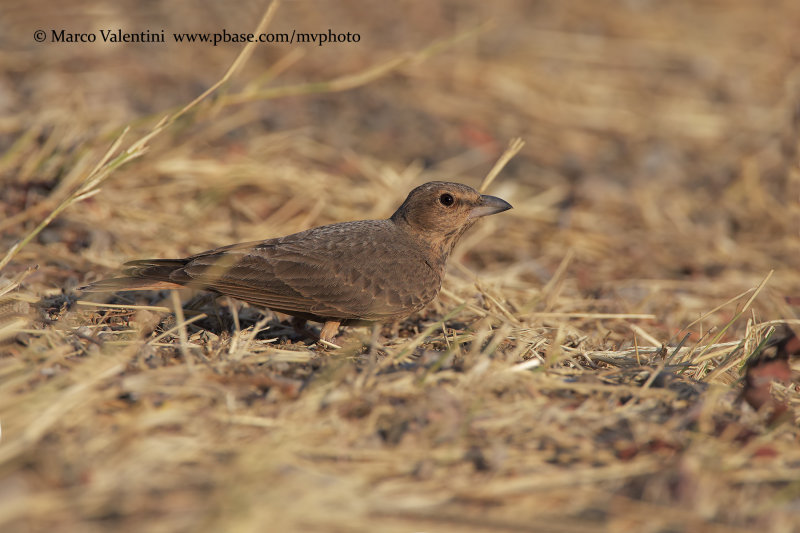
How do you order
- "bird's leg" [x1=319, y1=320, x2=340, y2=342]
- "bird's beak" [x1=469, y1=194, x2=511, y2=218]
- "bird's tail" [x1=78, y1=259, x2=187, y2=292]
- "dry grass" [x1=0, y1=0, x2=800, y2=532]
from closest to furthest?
"dry grass" [x1=0, y1=0, x2=800, y2=532] < "bird's tail" [x1=78, y1=259, x2=187, y2=292] < "bird's leg" [x1=319, y1=320, x2=340, y2=342] < "bird's beak" [x1=469, y1=194, x2=511, y2=218]

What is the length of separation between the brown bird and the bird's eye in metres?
0.02

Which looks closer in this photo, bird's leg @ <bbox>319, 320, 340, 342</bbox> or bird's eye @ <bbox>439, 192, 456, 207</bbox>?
bird's leg @ <bbox>319, 320, 340, 342</bbox>

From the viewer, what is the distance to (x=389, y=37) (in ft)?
32.3

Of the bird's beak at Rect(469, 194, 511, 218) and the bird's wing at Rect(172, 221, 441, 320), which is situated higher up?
the bird's beak at Rect(469, 194, 511, 218)

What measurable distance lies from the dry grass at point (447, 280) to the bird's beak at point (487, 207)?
444 mm

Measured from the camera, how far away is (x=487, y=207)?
4824mm

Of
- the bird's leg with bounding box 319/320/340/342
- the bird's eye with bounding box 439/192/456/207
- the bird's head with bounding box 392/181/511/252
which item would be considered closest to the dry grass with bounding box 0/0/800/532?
the bird's leg with bounding box 319/320/340/342

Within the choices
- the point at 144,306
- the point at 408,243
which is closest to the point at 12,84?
the point at 144,306

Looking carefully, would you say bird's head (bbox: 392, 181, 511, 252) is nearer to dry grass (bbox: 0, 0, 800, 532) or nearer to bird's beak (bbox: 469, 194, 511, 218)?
bird's beak (bbox: 469, 194, 511, 218)

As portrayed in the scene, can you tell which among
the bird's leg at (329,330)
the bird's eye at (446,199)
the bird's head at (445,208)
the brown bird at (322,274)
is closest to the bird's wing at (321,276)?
the brown bird at (322,274)

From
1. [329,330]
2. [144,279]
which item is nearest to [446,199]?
[329,330]

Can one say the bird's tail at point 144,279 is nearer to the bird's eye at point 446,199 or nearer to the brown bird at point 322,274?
the brown bird at point 322,274

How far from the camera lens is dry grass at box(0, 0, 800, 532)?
9.21ft

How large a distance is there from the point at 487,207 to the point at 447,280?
783mm
